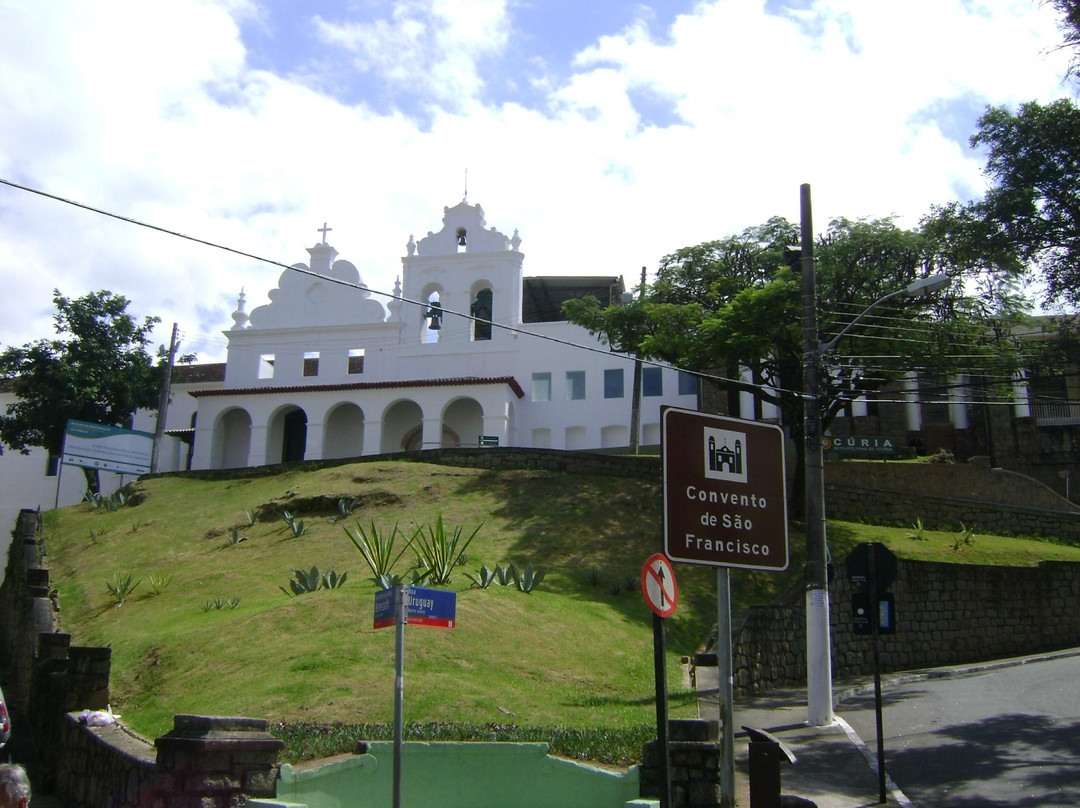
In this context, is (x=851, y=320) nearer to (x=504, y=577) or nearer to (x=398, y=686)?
(x=504, y=577)

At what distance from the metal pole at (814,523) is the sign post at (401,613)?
6.88m

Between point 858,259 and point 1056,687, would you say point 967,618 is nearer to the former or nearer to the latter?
point 1056,687

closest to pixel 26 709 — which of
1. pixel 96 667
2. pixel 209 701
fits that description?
pixel 96 667

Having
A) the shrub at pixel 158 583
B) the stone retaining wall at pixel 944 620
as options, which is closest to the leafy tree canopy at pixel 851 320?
the stone retaining wall at pixel 944 620

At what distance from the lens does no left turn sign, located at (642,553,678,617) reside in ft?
26.3

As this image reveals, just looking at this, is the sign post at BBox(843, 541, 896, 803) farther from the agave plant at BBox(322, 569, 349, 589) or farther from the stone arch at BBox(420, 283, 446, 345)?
the stone arch at BBox(420, 283, 446, 345)

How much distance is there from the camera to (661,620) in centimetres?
787

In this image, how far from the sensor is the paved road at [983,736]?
11070 millimetres

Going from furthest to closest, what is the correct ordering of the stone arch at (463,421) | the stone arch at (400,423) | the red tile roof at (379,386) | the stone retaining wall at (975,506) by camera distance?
1. the stone arch at (400,423)
2. the stone arch at (463,421)
3. the red tile roof at (379,386)
4. the stone retaining wall at (975,506)

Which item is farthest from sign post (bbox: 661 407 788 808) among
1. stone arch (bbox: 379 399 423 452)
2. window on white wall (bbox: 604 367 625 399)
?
stone arch (bbox: 379 399 423 452)

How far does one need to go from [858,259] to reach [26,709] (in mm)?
19834

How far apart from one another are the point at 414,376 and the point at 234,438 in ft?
25.4

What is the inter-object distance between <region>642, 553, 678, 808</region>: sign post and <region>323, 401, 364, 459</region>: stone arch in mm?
33138

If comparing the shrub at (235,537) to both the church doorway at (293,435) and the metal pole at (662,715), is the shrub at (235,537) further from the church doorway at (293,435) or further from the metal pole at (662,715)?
the metal pole at (662,715)
